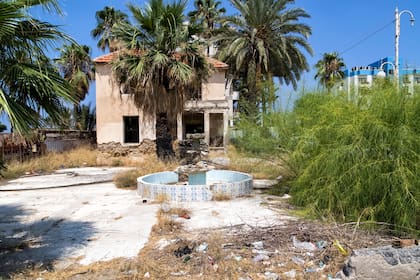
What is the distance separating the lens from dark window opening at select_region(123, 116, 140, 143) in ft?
67.3

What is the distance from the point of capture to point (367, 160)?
19.0 feet

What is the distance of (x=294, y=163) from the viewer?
27.7 ft

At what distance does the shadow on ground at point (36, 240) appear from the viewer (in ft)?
16.4

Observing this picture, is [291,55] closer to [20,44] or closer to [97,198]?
[97,198]

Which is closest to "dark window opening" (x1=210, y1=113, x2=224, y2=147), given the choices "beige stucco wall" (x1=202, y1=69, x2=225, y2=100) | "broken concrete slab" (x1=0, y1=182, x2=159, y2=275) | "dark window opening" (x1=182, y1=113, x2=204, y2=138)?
"beige stucco wall" (x1=202, y1=69, x2=225, y2=100)

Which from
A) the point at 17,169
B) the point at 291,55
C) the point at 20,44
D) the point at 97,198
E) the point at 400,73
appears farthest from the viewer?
the point at 291,55

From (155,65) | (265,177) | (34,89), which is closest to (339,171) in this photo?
(34,89)

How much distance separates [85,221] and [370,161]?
241 inches

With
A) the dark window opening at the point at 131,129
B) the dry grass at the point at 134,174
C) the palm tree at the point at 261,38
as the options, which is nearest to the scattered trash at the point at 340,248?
the dry grass at the point at 134,174

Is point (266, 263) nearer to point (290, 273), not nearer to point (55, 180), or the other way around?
point (290, 273)

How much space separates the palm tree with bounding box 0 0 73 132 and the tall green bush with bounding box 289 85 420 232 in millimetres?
4881

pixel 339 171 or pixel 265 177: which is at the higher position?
pixel 339 171

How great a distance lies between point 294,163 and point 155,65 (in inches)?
278

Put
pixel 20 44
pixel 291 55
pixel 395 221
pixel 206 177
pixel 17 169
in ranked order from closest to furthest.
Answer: pixel 20 44 → pixel 395 221 → pixel 206 177 → pixel 17 169 → pixel 291 55
